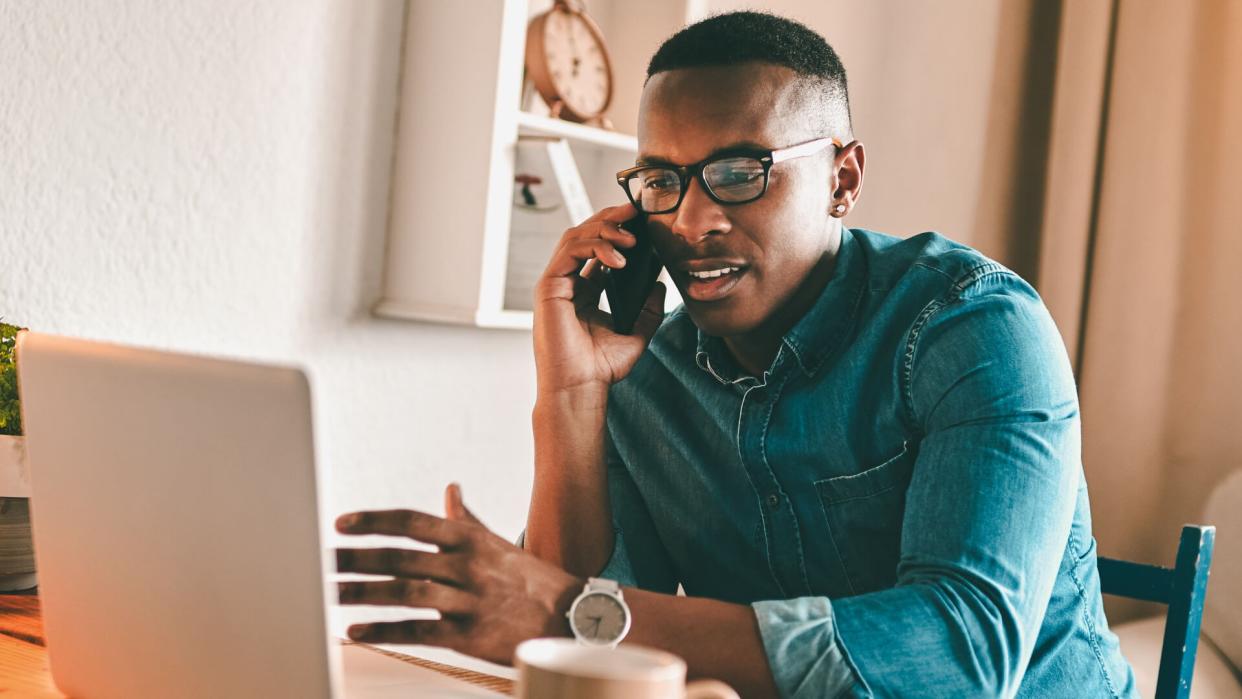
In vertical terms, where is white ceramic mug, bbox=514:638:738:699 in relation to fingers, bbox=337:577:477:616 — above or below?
above

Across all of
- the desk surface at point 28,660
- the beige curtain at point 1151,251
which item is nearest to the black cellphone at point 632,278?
the desk surface at point 28,660

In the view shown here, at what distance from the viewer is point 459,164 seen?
71.6 inches

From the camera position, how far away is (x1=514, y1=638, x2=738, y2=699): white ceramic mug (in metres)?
0.54

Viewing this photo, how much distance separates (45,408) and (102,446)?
8cm

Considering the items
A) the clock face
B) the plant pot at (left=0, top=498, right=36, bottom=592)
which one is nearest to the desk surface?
the plant pot at (left=0, top=498, right=36, bottom=592)

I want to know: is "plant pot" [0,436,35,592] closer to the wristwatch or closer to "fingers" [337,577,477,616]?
"fingers" [337,577,477,616]

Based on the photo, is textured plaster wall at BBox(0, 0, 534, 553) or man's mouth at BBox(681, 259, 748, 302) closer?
man's mouth at BBox(681, 259, 748, 302)

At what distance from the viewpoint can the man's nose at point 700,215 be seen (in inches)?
48.3

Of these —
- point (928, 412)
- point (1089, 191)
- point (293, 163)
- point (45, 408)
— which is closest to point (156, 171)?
point (293, 163)

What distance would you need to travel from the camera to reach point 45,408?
725mm

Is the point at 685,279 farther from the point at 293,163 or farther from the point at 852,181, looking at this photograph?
the point at 293,163

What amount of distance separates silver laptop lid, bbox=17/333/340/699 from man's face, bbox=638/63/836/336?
2.29 feet

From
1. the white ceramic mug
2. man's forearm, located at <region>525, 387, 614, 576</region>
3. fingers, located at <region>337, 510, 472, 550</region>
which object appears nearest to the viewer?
the white ceramic mug

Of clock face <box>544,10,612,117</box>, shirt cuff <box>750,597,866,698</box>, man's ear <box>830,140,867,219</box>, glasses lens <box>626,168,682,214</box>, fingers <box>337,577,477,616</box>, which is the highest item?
clock face <box>544,10,612,117</box>
